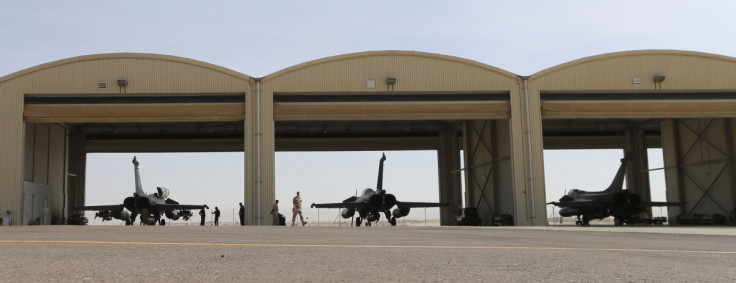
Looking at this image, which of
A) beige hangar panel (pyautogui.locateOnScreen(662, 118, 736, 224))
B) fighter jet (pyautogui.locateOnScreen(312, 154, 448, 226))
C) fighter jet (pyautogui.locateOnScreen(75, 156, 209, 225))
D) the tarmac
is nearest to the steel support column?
fighter jet (pyautogui.locateOnScreen(312, 154, 448, 226))

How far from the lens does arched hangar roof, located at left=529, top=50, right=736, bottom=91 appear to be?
30.9 meters

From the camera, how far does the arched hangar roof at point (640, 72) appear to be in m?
30.9

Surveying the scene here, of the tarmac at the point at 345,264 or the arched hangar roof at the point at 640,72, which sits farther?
the arched hangar roof at the point at 640,72

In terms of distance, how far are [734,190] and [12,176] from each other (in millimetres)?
34816

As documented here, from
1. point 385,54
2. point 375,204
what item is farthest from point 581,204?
point 385,54

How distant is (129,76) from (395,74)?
11857mm

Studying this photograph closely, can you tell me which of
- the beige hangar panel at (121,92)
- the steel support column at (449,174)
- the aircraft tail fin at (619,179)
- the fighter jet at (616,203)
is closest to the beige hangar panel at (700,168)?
the fighter jet at (616,203)

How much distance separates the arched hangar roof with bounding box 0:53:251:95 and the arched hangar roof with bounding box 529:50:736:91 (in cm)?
1426

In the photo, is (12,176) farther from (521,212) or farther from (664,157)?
(664,157)

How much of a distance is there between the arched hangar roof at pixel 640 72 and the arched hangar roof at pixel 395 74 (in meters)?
2.20

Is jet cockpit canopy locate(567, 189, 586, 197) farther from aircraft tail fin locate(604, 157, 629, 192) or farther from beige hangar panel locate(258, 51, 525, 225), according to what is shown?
beige hangar panel locate(258, 51, 525, 225)

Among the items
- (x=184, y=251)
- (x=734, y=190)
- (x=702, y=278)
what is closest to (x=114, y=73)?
(x=184, y=251)

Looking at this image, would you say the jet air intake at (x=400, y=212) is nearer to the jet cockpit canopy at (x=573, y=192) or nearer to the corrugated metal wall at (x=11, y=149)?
the jet cockpit canopy at (x=573, y=192)

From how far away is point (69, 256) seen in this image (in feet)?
26.1
